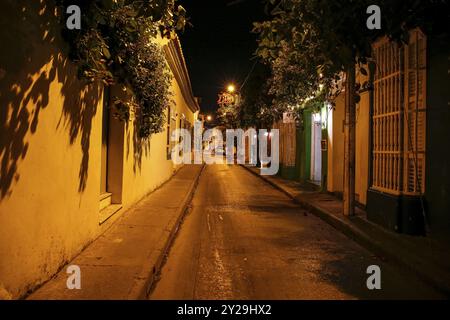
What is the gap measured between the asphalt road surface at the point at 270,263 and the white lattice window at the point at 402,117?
1491mm

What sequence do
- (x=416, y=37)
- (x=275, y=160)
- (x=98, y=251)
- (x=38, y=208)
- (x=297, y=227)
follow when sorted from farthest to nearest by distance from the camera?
(x=275, y=160) → (x=297, y=227) → (x=416, y=37) → (x=98, y=251) → (x=38, y=208)

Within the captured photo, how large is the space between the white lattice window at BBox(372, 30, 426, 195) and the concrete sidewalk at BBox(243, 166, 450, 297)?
0.85 m

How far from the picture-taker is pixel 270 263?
6.71m

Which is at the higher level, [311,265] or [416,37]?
[416,37]

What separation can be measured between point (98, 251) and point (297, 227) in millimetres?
4598

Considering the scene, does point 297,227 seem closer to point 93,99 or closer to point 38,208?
point 93,99

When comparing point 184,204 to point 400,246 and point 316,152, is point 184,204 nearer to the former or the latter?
point 400,246

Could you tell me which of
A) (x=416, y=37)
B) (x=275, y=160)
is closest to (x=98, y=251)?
(x=416, y=37)

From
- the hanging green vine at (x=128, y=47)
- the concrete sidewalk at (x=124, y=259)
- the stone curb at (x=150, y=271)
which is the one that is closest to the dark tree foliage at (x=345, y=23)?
the hanging green vine at (x=128, y=47)

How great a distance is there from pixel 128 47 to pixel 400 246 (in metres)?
5.52

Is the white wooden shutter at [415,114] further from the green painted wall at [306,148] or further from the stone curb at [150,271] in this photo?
the green painted wall at [306,148]

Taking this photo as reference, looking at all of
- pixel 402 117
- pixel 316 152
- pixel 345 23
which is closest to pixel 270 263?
pixel 345 23

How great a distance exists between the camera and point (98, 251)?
663 cm
